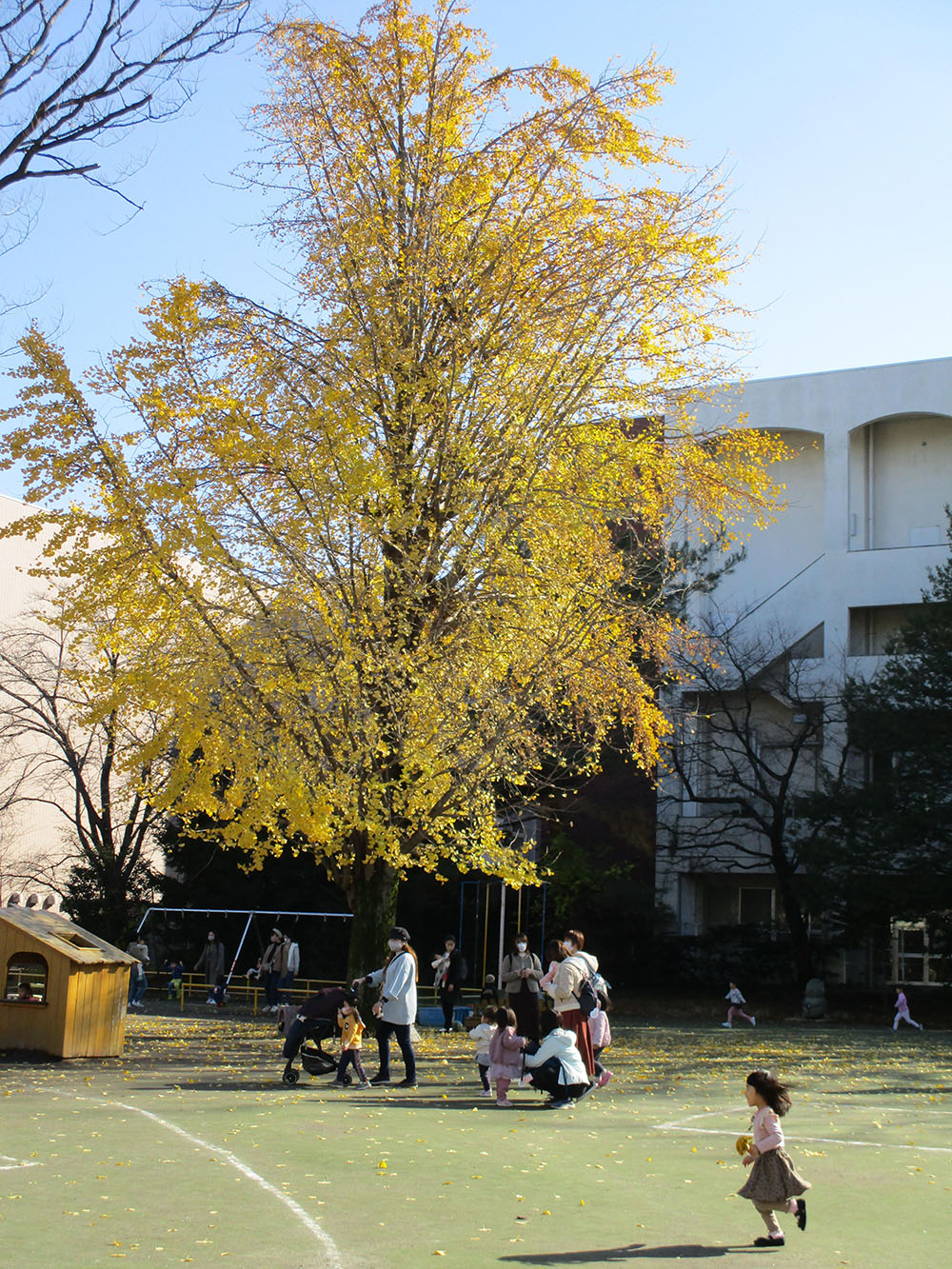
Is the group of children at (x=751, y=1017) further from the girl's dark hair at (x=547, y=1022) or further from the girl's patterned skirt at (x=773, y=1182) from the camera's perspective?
the girl's patterned skirt at (x=773, y=1182)

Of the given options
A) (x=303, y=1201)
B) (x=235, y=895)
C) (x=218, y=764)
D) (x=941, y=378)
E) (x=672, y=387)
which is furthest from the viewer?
(x=941, y=378)

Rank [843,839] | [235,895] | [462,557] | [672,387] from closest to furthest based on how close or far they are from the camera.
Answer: [462,557], [672,387], [843,839], [235,895]

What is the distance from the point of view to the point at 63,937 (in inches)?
658

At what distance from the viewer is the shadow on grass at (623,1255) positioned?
666 cm

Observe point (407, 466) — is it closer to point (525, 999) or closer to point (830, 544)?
point (525, 999)

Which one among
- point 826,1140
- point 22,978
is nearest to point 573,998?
point 826,1140

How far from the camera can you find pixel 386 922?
2014cm

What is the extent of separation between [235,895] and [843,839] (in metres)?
17.3

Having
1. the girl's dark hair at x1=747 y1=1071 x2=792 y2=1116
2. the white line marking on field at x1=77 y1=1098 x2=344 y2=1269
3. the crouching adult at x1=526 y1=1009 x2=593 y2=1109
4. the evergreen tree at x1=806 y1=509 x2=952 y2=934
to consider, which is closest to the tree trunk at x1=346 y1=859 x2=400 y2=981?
the crouching adult at x1=526 y1=1009 x2=593 y2=1109

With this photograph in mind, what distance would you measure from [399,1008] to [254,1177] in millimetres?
5541

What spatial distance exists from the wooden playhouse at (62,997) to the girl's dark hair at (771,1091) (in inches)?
410

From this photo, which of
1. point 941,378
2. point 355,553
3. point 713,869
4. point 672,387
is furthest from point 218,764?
point 941,378

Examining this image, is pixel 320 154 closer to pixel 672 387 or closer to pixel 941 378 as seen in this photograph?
pixel 672 387

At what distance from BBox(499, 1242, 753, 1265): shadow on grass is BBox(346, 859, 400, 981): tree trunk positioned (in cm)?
1277
